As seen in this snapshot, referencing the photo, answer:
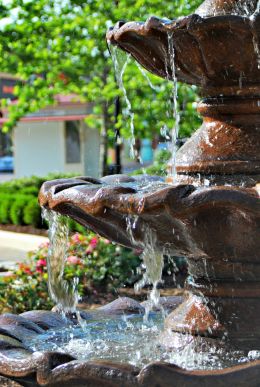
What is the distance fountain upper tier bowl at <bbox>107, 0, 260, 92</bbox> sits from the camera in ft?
12.4

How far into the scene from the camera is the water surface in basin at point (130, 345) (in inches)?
163

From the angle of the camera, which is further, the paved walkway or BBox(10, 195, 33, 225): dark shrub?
BBox(10, 195, 33, 225): dark shrub

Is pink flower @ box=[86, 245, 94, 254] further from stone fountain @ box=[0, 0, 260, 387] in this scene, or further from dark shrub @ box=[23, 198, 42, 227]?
dark shrub @ box=[23, 198, 42, 227]

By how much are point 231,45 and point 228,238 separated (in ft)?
3.08

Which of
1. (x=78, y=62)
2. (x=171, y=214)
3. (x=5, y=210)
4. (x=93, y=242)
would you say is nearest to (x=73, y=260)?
(x=93, y=242)

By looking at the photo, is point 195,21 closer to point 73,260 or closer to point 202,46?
point 202,46

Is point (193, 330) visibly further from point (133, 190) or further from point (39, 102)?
point (39, 102)

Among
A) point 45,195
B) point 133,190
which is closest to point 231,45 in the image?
point 133,190

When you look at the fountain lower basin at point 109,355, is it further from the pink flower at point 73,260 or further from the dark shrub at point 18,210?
the dark shrub at point 18,210

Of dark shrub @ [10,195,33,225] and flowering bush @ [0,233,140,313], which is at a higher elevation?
flowering bush @ [0,233,140,313]

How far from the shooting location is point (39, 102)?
17625 mm

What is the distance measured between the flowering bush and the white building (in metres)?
25.1

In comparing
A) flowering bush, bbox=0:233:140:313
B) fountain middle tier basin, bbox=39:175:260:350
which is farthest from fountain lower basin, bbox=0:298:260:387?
flowering bush, bbox=0:233:140:313

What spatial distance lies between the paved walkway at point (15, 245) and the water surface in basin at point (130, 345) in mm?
7501
